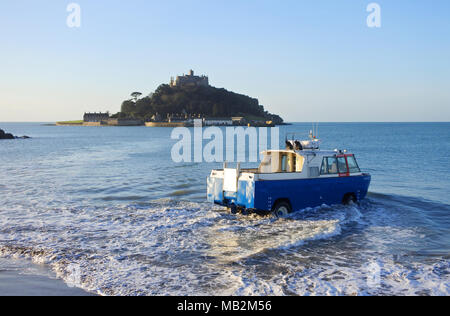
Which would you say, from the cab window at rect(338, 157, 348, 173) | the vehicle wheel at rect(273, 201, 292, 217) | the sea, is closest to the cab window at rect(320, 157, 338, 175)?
the cab window at rect(338, 157, 348, 173)

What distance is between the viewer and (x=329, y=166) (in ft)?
51.3

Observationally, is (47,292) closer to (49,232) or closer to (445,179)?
(49,232)

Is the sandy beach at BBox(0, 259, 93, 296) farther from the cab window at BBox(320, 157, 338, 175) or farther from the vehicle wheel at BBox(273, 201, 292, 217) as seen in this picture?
the cab window at BBox(320, 157, 338, 175)

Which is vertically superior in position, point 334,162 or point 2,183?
point 334,162

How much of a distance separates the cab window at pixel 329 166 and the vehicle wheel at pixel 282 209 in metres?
2.08

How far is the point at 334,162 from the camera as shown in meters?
15.8

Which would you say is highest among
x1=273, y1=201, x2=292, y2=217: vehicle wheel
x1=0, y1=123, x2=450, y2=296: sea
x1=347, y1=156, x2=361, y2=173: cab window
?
x1=347, y1=156, x2=361, y2=173: cab window

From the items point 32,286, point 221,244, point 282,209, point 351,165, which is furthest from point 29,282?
point 351,165

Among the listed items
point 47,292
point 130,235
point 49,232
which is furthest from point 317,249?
point 49,232

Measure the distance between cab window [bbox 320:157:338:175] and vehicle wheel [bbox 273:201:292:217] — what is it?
81.7 inches

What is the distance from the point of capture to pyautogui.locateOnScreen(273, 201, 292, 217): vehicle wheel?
1405 centimetres
